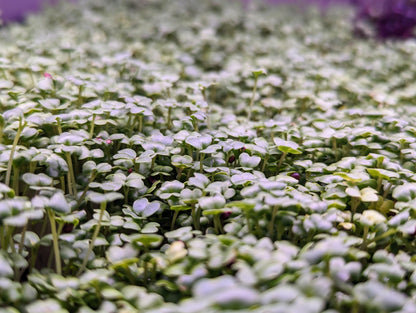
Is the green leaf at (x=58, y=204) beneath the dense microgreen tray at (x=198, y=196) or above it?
above

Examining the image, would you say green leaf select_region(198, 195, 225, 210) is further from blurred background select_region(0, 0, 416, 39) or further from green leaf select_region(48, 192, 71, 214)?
blurred background select_region(0, 0, 416, 39)

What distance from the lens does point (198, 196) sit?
1.06 meters

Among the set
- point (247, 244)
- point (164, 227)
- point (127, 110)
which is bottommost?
point (164, 227)

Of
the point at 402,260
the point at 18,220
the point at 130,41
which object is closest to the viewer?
the point at 18,220

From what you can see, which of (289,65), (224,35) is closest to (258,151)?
(289,65)

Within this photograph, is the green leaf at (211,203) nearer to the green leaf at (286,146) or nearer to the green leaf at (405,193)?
the green leaf at (286,146)

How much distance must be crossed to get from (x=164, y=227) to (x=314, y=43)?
222 cm

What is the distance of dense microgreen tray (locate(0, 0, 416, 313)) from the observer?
81 cm

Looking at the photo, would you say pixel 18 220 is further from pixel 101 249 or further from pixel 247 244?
pixel 247 244

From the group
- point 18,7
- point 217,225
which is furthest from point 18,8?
point 217,225

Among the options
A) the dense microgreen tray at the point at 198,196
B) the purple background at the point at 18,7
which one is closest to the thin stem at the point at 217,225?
the dense microgreen tray at the point at 198,196

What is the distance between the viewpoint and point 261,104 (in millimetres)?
1803

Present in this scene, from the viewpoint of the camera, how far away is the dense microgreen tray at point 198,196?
2.65ft

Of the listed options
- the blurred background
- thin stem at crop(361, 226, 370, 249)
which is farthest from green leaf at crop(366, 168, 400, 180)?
the blurred background
